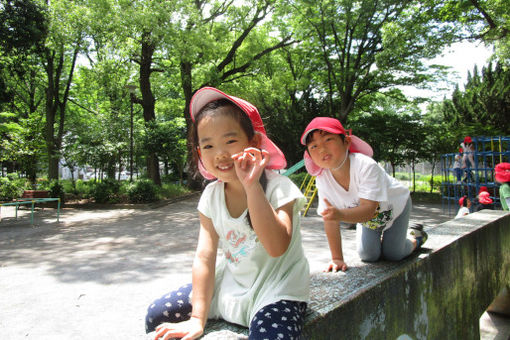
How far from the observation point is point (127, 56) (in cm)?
1422

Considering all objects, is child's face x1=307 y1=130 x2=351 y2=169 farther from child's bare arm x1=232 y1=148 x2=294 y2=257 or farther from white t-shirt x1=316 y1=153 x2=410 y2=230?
child's bare arm x1=232 y1=148 x2=294 y2=257

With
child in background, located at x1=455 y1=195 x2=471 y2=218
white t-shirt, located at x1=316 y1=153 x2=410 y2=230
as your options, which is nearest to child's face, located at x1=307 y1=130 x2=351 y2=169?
white t-shirt, located at x1=316 y1=153 x2=410 y2=230

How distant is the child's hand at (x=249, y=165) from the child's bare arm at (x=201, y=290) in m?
0.39

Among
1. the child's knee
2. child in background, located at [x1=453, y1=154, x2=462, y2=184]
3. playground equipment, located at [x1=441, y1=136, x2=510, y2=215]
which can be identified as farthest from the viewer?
child in background, located at [x1=453, y1=154, x2=462, y2=184]

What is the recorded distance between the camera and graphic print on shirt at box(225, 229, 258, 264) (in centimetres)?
142

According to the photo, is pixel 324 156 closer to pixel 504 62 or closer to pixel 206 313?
pixel 206 313

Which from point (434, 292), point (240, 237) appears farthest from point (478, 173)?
point (240, 237)

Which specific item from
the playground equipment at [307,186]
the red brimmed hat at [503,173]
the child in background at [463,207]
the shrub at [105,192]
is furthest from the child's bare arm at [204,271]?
the shrub at [105,192]

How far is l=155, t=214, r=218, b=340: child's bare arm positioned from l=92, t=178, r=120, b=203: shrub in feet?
44.3

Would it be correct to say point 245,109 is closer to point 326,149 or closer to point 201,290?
point 201,290

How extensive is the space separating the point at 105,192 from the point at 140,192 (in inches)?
59.8

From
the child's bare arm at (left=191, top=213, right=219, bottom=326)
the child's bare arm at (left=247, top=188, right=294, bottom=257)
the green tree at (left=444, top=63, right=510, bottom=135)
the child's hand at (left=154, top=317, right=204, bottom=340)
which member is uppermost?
the green tree at (left=444, top=63, right=510, bottom=135)

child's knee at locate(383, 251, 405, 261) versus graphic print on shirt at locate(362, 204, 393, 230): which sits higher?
graphic print on shirt at locate(362, 204, 393, 230)

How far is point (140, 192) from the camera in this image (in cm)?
1361
